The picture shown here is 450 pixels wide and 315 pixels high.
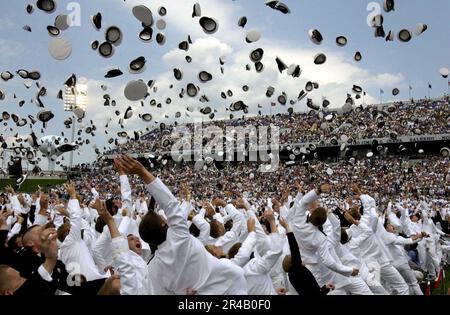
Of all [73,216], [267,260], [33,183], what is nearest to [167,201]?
[267,260]

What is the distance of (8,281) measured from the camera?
3.70 meters

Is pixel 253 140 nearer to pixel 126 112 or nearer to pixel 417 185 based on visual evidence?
pixel 417 185

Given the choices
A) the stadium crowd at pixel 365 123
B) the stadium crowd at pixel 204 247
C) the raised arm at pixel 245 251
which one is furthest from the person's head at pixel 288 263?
the stadium crowd at pixel 365 123

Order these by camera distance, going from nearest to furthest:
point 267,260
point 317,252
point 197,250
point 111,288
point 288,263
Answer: point 111,288, point 197,250, point 267,260, point 288,263, point 317,252

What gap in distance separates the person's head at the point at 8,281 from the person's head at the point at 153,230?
109 centimetres

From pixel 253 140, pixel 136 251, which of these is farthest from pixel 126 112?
pixel 253 140

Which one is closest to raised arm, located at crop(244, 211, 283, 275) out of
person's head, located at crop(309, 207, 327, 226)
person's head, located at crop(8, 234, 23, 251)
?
person's head, located at crop(309, 207, 327, 226)

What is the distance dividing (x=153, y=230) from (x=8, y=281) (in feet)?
4.06

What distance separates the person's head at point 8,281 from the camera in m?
3.65

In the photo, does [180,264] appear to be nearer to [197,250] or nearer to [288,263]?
[197,250]

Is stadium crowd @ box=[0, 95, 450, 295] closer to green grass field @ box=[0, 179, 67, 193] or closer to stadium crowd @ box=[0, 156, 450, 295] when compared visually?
stadium crowd @ box=[0, 156, 450, 295]

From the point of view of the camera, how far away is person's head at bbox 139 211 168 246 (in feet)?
12.8
